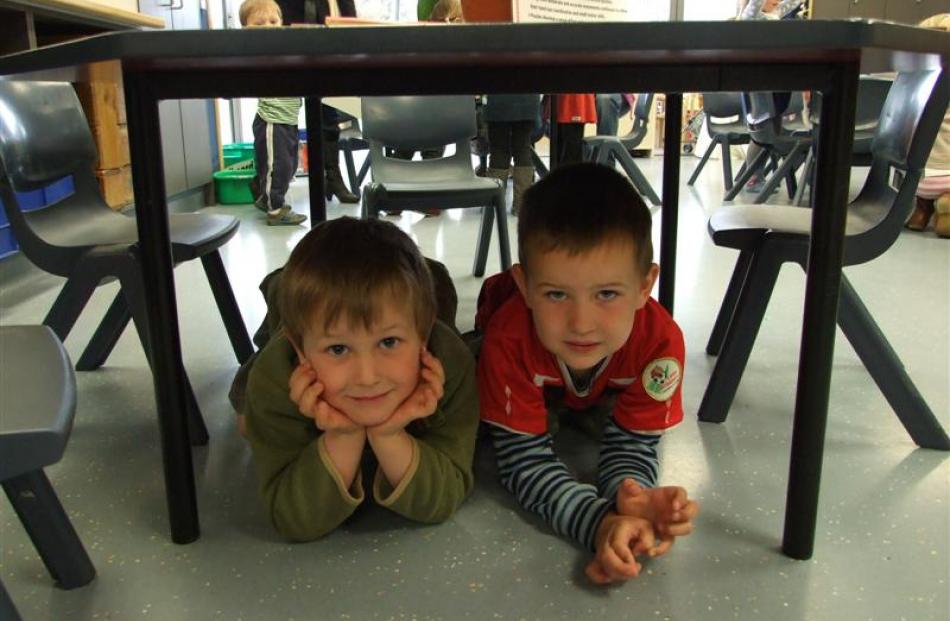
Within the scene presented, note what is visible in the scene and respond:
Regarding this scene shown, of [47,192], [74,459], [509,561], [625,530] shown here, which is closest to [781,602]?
[625,530]

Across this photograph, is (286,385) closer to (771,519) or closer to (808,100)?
(771,519)

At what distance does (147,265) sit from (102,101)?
2214 mm

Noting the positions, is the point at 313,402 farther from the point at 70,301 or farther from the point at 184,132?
the point at 184,132

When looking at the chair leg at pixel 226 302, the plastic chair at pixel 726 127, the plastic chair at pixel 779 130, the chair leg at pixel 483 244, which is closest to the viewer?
the chair leg at pixel 226 302

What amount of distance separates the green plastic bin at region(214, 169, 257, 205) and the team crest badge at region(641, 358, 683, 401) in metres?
3.56

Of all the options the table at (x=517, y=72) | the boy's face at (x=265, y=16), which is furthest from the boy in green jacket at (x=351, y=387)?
the boy's face at (x=265, y=16)

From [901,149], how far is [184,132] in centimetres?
341

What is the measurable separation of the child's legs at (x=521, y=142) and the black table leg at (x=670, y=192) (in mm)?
1649

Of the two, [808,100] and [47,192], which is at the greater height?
[808,100]

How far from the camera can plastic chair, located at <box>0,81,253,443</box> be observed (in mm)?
1279

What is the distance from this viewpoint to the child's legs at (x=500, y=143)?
3.19 meters

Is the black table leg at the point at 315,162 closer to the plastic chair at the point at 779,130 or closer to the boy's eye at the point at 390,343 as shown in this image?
the boy's eye at the point at 390,343

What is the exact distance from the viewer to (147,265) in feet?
2.93

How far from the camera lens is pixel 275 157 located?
11.8 ft
